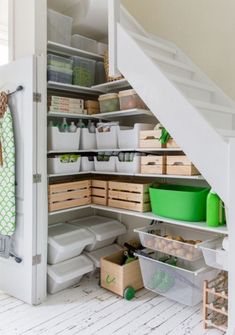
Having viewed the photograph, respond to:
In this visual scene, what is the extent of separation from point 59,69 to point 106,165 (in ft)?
3.00

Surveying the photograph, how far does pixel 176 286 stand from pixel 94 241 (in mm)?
852

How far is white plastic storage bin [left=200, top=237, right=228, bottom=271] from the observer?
6.59 ft

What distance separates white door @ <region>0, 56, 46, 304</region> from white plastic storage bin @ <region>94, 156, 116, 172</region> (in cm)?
65

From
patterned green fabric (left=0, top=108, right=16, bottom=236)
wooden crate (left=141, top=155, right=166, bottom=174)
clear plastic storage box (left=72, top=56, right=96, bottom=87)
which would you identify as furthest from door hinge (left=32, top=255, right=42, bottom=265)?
clear plastic storage box (left=72, top=56, right=96, bottom=87)

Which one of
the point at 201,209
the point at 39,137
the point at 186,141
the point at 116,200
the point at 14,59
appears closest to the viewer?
the point at 186,141

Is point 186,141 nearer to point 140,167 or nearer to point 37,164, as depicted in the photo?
point 140,167

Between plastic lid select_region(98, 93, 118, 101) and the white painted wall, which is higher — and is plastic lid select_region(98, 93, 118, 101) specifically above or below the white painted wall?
below

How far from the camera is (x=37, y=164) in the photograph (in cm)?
246

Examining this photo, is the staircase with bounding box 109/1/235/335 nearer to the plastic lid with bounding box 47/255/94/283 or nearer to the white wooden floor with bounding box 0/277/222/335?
the white wooden floor with bounding box 0/277/222/335

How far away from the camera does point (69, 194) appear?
9.12 ft

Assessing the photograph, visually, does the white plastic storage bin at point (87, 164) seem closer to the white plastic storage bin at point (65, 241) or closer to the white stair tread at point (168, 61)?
the white plastic storage bin at point (65, 241)

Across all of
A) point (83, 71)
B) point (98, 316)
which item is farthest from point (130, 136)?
point (98, 316)

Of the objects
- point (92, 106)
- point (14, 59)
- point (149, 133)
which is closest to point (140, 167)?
point (149, 133)

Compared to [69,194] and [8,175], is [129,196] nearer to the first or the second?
[69,194]
